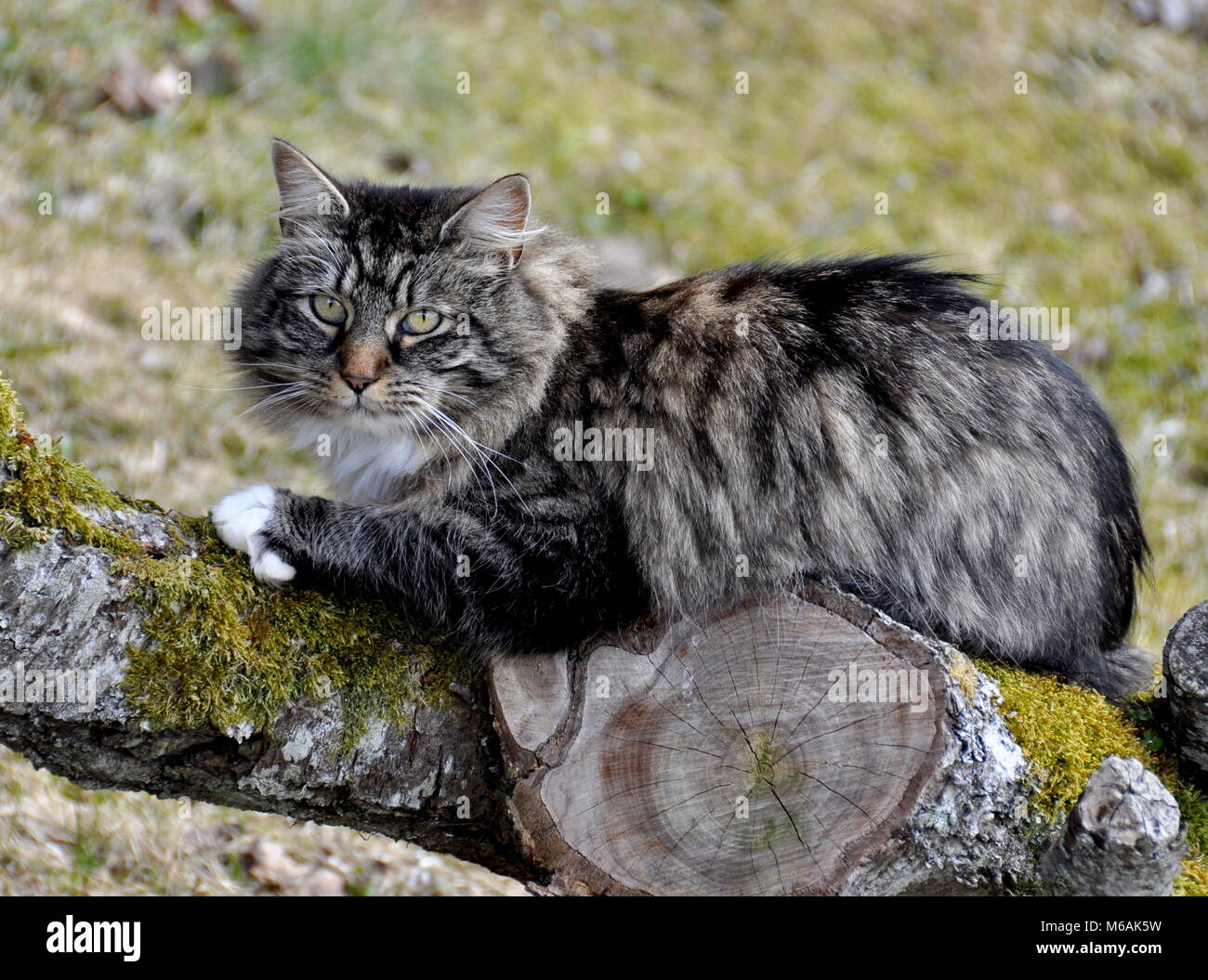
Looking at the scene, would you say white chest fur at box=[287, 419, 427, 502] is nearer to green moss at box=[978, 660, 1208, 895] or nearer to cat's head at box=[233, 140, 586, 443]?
cat's head at box=[233, 140, 586, 443]

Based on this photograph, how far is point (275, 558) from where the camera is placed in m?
2.52

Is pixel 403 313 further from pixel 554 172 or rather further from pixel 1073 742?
pixel 554 172

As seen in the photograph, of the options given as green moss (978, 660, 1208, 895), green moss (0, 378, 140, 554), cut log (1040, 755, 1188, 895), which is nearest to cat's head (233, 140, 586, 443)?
green moss (0, 378, 140, 554)

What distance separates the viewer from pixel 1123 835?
206 centimetres

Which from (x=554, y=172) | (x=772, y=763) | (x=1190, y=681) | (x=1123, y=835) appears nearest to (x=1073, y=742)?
(x=1190, y=681)

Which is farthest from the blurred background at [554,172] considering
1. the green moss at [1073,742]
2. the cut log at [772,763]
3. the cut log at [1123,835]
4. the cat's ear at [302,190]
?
the cut log at [1123,835]

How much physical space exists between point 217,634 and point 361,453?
A: 772mm

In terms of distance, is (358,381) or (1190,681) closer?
(1190,681)

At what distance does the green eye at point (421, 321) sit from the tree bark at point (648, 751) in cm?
75

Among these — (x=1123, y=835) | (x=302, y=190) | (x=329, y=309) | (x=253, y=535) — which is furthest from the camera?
(x=302, y=190)

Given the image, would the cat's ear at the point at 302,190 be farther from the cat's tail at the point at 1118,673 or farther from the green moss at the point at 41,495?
the cat's tail at the point at 1118,673

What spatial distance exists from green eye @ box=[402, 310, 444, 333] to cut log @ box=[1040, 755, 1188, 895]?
1.83 m

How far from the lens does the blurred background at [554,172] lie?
4.36 metres

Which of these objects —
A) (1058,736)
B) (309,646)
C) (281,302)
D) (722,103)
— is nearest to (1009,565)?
(1058,736)
